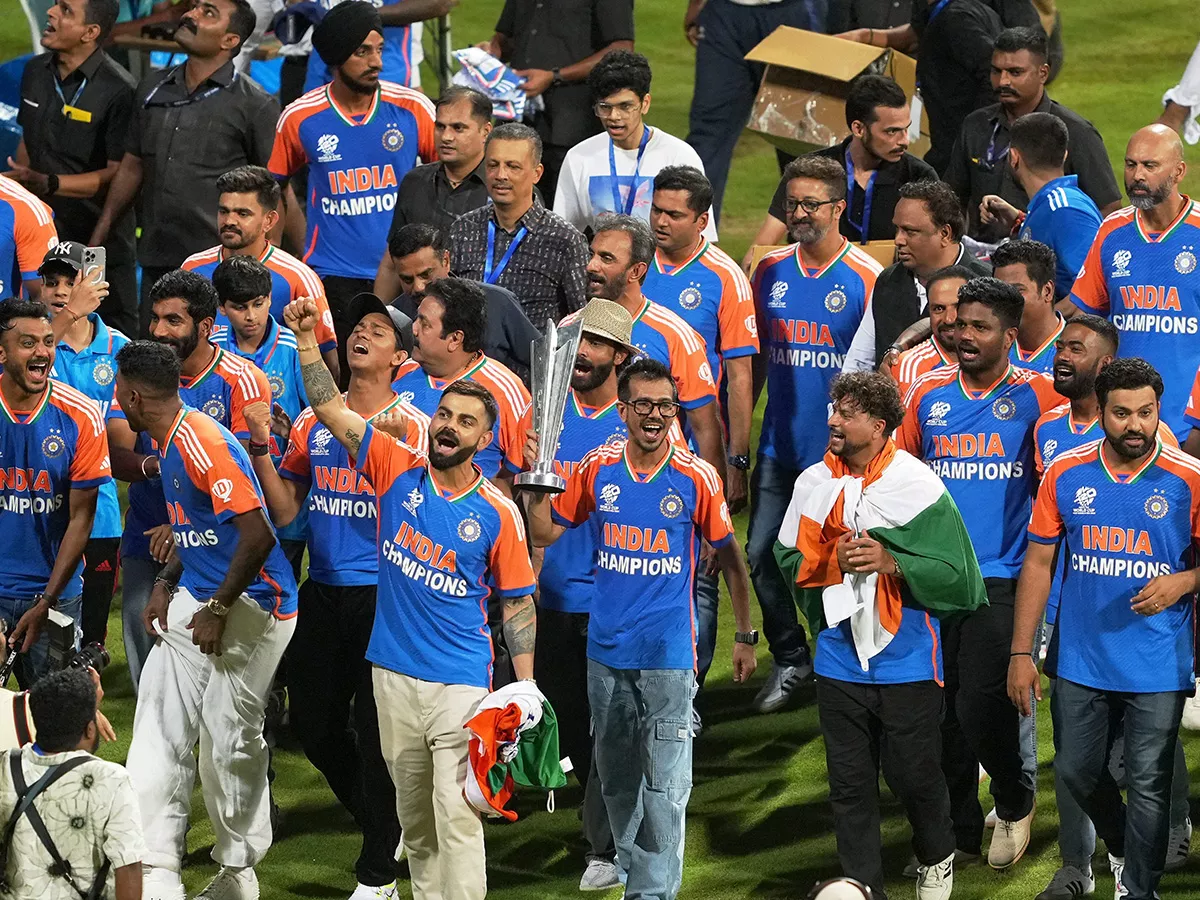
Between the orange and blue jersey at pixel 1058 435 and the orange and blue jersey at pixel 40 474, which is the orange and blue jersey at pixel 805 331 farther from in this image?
the orange and blue jersey at pixel 40 474

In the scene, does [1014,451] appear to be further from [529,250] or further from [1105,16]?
[1105,16]

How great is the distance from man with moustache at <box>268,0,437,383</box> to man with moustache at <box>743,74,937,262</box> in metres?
1.90

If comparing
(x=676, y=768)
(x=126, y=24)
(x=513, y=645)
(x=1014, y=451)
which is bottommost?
(x=676, y=768)

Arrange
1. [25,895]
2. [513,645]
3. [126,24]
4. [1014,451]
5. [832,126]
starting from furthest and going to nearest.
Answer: [126,24]
[832,126]
[1014,451]
[513,645]
[25,895]

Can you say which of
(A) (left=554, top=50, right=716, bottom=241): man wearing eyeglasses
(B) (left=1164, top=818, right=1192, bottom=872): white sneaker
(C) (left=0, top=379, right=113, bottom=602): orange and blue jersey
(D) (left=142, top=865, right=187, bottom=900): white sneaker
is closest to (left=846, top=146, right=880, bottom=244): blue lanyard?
(A) (left=554, top=50, right=716, bottom=241): man wearing eyeglasses

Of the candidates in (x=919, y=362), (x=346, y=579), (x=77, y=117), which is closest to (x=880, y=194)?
(x=919, y=362)

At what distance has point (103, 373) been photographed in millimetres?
8562

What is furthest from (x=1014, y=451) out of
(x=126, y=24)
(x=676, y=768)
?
(x=126, y=24)

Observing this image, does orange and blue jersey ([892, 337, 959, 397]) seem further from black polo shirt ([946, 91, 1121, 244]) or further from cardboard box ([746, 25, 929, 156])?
cardboard box ([746, 25, 929, 156])

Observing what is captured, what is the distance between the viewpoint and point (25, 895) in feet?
18.4

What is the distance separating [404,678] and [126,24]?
7287 millimetres

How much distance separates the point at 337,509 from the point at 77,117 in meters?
4.20

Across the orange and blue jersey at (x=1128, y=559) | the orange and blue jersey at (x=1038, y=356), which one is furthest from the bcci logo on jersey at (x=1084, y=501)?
the orange and blue jersey at (x=1038, y=356)

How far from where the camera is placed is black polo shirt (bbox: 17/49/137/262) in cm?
1070
